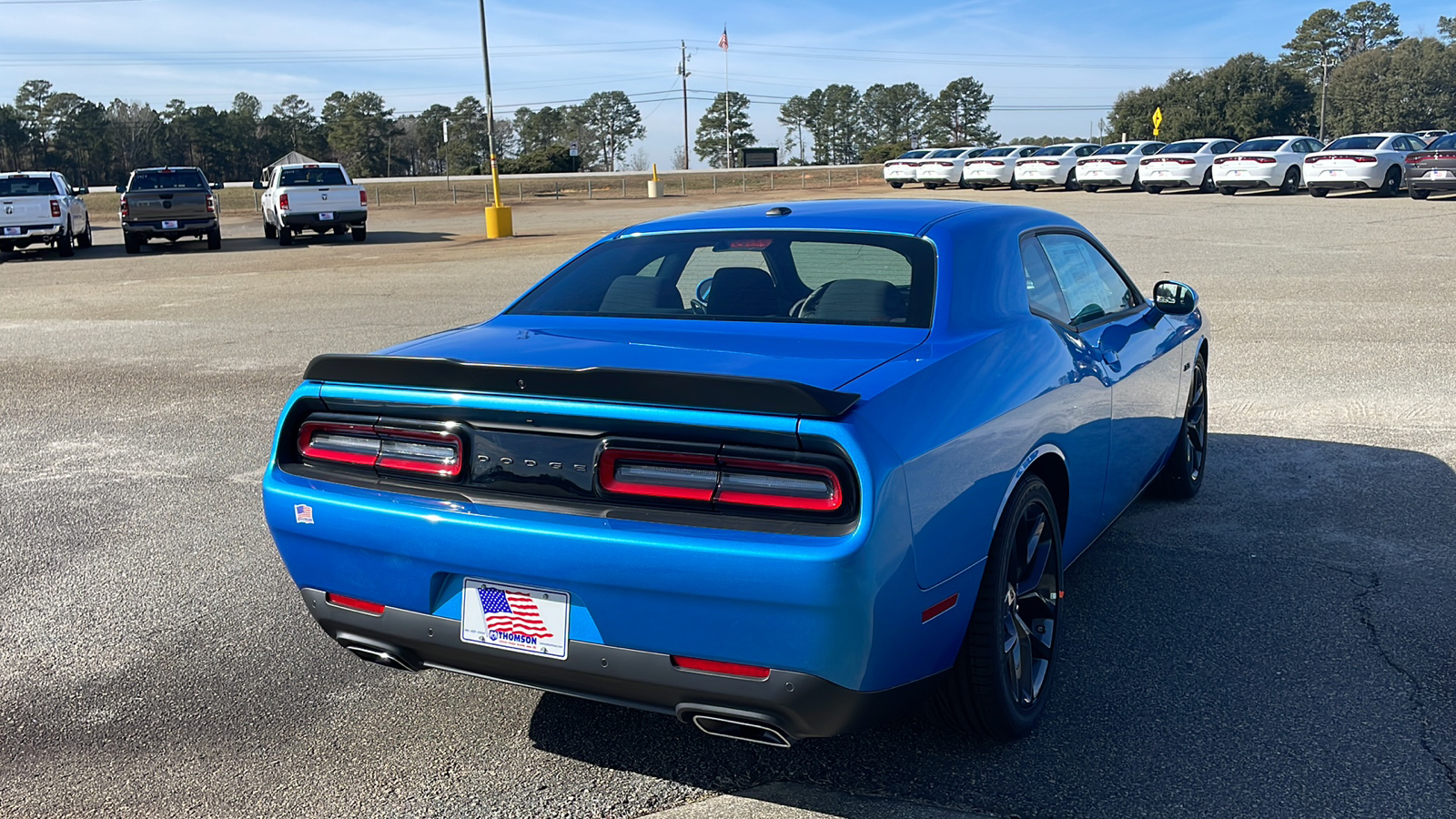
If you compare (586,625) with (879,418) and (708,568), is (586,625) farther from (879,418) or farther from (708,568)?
(879,418)

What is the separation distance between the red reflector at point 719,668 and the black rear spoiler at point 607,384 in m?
0.58

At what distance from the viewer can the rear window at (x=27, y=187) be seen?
23891mm

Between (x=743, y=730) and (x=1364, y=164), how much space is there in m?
32.2

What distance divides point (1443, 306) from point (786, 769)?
1122 cm

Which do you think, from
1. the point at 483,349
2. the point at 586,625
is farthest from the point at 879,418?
the point at 483,349

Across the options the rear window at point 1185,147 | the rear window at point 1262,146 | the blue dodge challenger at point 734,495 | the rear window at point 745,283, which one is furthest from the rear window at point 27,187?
the rear window at point 1262,146

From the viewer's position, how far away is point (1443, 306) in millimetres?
11750

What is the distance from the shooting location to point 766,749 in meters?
3.38

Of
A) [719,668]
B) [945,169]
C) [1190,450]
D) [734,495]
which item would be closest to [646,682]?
[719,668]

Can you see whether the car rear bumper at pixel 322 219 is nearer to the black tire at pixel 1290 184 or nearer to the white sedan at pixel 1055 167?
the white sedan at pixel 1055 167

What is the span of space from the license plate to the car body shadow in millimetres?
607

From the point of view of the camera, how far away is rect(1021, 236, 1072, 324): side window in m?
3.91

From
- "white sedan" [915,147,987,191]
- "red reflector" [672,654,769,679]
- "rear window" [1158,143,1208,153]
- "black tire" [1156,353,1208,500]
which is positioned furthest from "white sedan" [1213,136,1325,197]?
"red reflector" [672,654,769,679]

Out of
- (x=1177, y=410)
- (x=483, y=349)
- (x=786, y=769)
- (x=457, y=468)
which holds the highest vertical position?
(x=483, y=349)
